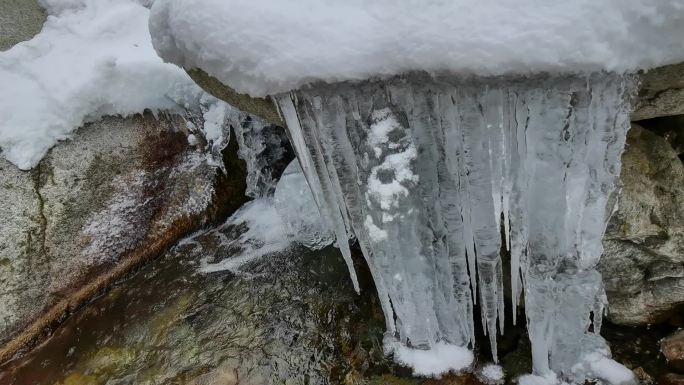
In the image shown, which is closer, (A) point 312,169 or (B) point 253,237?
(A) point 312,169

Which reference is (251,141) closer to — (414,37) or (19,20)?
(19,20)

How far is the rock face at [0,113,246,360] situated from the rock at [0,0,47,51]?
1.09 metres

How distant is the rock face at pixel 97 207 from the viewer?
10.9 ft

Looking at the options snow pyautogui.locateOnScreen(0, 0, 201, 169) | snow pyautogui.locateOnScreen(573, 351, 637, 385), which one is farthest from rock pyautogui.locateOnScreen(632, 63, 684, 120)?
snow pyautogui.locateOnScreen(0, 0, 201, 169)

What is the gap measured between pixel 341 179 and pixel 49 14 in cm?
385

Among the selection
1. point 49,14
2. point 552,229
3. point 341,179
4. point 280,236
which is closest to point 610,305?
point 552,229

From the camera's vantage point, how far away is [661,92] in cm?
183

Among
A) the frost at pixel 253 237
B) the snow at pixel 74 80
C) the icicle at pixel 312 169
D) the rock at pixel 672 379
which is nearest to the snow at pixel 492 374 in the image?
the rock at pixel 672 379

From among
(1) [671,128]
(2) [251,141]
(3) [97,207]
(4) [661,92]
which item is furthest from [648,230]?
(3) [97,207]

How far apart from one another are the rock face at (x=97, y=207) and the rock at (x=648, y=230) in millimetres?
3003

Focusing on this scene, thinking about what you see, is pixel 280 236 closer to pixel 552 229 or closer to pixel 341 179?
pixel 341 179

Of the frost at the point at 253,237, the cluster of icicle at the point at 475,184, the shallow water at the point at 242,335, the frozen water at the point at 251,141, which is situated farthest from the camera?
the frozen water at the point at 251,141

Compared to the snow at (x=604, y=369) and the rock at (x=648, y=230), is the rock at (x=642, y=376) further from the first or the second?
the rock at (x=648, y=230)

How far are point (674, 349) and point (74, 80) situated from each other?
449 centimetres
